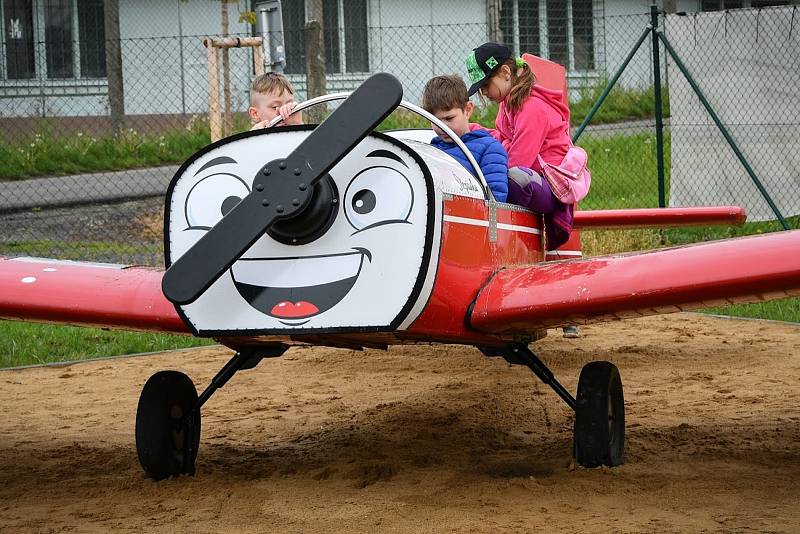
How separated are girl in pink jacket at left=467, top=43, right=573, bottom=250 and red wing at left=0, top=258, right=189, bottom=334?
2.03m

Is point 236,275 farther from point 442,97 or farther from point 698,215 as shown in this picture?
point 698,215

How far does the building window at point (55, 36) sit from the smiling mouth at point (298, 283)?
20119 mm

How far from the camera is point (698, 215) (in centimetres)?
810

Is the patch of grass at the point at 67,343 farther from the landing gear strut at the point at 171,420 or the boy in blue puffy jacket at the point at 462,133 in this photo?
the boy in blue puffy jacket at the point at 462,133

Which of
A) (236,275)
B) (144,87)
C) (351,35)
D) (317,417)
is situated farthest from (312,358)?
(351,35)

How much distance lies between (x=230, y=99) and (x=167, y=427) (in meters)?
9.60

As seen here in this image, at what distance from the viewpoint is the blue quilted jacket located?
579 cm

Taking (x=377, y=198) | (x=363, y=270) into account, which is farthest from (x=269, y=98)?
(x=363, y=270)

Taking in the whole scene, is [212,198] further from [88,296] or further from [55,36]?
[55,36]

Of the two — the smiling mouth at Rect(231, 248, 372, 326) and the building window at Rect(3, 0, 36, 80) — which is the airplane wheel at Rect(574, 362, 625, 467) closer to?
the smiling mouth at Rect(231, 248, 372, 326)

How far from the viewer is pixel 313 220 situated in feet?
15.1

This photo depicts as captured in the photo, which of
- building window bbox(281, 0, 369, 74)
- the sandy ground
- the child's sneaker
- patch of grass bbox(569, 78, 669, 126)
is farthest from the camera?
building window bbox(281, 0, 369, 74)

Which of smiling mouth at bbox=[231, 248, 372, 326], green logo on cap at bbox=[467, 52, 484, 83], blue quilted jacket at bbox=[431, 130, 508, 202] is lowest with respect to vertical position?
smiling mouth at bbox=[231, 248, 372, 326]

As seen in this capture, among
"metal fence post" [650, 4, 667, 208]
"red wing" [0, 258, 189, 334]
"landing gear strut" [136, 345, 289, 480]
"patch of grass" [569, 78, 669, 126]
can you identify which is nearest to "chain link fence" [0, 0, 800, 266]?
"patch of grass" [569, 78, 669, 126]
